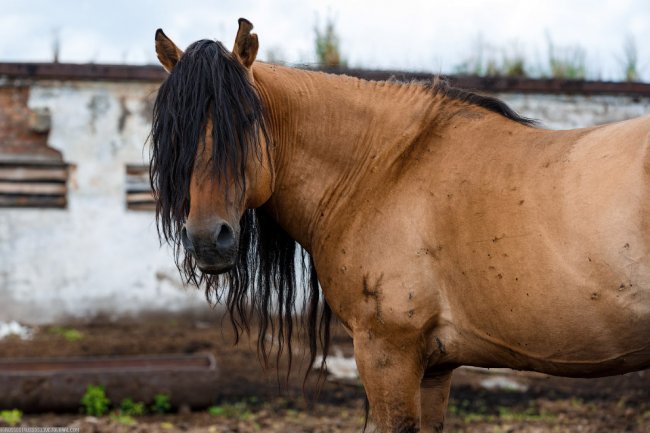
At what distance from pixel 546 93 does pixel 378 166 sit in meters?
7.53

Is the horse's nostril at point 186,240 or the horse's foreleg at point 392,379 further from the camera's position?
the horse's foreleg at point 392,379

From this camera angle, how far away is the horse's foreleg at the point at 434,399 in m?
3.55

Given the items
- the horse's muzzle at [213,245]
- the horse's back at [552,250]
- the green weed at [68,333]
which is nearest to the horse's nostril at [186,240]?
the horse's muzzle at [213,245]

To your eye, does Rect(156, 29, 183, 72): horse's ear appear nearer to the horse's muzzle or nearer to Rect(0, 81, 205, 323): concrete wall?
the horse's muzzle

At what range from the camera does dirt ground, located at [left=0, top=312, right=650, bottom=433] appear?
5.83 meters

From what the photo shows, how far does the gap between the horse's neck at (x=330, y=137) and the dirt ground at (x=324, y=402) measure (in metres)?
1.86

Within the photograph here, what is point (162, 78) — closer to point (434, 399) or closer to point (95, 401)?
point (95, 401)

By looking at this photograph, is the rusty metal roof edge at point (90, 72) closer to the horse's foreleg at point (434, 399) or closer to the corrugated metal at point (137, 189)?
the corrugated metal at point (137, 189)

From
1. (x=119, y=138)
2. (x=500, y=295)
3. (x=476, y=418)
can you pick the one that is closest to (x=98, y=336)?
(x=119, y=138)

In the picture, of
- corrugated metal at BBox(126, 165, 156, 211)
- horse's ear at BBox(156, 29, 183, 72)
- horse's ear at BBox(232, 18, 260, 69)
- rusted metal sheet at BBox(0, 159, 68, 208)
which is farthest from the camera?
corrugated metal at BBox(126, 165, 156, 211)

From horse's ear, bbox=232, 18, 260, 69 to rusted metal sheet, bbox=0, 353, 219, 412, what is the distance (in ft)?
12.2

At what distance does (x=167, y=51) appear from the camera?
3264 mm

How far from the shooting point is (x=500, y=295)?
295 centimetres

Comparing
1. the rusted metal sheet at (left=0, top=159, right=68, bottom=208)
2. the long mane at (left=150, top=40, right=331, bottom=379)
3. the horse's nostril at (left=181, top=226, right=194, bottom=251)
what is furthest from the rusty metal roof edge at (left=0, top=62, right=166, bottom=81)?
the horse's nostril at (left=181, top=226, right=194, bottom=251)
